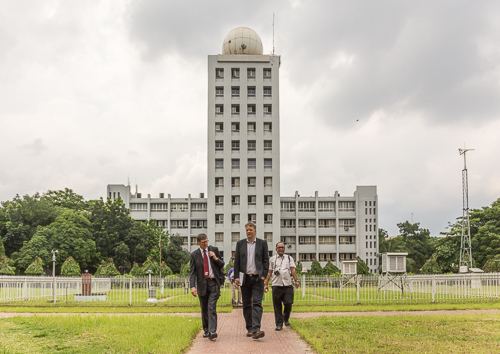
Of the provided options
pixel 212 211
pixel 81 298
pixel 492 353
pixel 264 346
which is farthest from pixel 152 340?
pixel 212 211

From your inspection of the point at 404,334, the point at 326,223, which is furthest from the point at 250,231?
A: the point at 326,223

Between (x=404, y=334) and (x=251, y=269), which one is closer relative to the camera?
(x=251, y=269)

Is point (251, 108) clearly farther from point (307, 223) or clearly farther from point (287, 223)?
point (307, 223)

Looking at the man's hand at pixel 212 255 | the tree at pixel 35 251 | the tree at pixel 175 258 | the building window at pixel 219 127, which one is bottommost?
the tree at pixel 175 258

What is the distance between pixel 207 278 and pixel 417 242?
74415 mm

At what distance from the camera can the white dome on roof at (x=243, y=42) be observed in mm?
58875

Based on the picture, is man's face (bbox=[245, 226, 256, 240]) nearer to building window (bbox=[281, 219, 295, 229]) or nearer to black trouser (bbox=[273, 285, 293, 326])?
black trouser (bbox=[273, 285, 293, 326])

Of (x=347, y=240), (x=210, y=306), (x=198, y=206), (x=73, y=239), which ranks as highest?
(x=198, y=206)

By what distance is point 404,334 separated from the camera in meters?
9.46

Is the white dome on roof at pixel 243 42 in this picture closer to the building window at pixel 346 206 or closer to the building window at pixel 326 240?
the building window at pixel 346 206

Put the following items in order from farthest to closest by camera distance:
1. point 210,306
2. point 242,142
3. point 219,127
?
point 219,127
point 242,142
point 210,306

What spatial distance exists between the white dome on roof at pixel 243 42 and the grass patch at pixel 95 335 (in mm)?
51142

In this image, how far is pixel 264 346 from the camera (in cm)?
819

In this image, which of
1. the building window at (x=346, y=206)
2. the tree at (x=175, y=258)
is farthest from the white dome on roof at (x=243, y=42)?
the tree at (x=175, y=258)
